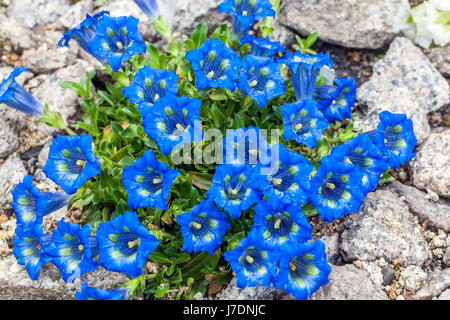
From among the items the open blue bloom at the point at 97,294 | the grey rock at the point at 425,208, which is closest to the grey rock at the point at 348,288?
the grey rock at the point at 425,208

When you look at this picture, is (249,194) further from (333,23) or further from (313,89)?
(333,23)

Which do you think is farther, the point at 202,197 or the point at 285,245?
the point at 202,197

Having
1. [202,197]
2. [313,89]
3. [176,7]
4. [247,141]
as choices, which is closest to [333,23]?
[313,89]

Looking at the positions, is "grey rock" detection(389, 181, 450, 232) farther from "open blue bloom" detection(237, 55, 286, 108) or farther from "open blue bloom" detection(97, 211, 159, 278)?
"open blue bloom" detection(97, 211, 159, 278)

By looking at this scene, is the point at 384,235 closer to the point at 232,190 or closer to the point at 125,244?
the point at 232,190

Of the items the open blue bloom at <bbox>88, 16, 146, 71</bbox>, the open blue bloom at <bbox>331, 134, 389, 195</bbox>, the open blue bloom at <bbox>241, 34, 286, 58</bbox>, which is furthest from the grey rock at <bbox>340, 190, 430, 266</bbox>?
the open blue bloom at <bbox>88, 16, 146, 71</bbox>
